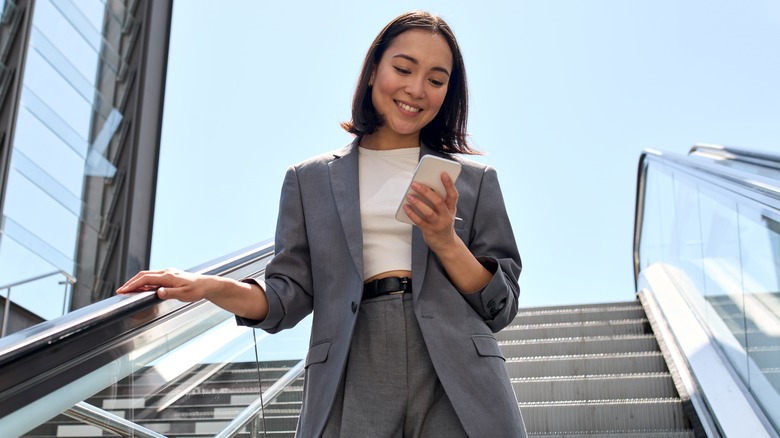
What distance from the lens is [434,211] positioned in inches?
78.4

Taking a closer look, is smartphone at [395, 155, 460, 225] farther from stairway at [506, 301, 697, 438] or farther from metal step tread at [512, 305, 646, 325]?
metal step tread at [512, 305, 646, 325]

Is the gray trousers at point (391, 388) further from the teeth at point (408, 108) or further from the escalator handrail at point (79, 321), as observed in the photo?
the escalator handrail at point (79, 321)

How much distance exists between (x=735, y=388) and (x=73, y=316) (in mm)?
3627

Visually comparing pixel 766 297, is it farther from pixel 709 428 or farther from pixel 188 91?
pixel 188 91

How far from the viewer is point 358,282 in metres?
2.13

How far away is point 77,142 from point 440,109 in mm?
11500

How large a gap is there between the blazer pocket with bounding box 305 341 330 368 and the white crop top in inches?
7.7

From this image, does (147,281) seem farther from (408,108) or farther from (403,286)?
(408,108)

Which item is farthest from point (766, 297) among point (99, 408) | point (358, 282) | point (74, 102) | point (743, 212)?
point (74, 102)

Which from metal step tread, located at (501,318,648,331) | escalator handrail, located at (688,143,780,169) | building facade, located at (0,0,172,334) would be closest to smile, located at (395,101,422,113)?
escalator handrail, located at (688,143,780,169)

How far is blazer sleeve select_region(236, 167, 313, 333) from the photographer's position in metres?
2.22

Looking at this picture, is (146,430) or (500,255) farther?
(146,430)

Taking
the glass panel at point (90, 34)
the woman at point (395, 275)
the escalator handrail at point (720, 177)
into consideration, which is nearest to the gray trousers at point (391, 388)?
the woman at point (395, 275)

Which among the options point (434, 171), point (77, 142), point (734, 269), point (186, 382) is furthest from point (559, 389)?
point (77, 142)
